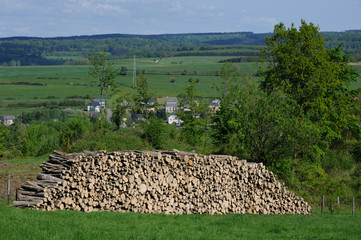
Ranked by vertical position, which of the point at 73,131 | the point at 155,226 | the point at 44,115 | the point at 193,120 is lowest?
the point at 44,115

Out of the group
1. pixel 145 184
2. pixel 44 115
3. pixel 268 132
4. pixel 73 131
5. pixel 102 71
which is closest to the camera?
pixel 145 184

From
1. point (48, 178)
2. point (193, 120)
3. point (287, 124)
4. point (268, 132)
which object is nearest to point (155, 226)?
point (48, 178)

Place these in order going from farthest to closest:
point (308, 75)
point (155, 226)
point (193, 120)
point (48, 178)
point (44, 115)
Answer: point (44, 115), point (193, 120), point (308, 75), point (48, 178), point (155, 226)

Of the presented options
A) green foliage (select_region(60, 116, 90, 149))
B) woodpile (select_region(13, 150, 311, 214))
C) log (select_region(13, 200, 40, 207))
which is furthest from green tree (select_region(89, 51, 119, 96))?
log (select_region(13, 200, 40, 207))

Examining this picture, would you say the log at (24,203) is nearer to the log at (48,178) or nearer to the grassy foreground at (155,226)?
the grassy foreground at (155,226)

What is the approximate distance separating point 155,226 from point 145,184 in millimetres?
3344

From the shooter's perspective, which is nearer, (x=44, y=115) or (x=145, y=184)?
(x=145, y=184)

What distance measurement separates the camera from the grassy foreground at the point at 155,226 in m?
14.5

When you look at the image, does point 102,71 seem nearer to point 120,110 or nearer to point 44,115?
point 120,110

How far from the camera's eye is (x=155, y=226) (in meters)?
16.1

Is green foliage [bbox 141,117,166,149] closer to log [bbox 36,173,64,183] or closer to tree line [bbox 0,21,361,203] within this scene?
tree line [bbox 0,21,361,203]

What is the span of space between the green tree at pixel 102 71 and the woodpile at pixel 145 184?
97.7 ft

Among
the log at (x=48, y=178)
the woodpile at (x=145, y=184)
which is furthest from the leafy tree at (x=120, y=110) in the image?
the log at (x=48, y=178)

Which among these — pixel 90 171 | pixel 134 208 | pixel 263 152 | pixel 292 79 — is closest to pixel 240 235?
pixel 134 208
